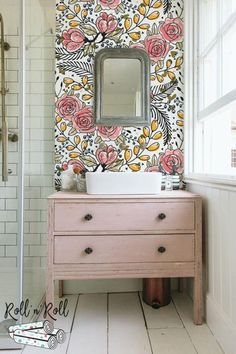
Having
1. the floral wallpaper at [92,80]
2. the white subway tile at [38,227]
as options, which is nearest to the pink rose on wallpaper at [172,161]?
the floral wallpaper at [92,80]

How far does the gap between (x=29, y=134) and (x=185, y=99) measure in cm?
118

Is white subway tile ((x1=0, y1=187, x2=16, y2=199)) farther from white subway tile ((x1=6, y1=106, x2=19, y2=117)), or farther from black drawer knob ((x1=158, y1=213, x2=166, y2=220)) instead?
black drawer knob ((x1=158, y1=213, x2=166, y2=220))

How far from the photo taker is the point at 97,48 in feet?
6.65

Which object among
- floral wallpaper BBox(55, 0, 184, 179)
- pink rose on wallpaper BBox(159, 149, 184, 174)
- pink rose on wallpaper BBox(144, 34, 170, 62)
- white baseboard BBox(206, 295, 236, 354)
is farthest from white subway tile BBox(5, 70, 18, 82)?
white baseboard BBox(206, 295, 236, 354)

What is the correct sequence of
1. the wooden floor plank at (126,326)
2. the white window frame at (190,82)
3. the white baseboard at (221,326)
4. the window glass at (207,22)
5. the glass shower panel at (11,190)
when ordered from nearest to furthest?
1. the white baseboard at (221,326)
2. the wooden floor plank at (126,326)
3. the glass shower panel at (11,190)
4. the window glass at (207,22)
5. the white window frame at (190,82)

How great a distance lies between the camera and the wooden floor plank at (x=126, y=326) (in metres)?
1.39

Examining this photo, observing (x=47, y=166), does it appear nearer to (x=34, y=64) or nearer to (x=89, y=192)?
(x=89, y=192)

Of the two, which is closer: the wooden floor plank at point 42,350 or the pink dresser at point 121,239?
the wooden floor plank at point 42,350

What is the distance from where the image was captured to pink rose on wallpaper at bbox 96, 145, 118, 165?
6.67ft

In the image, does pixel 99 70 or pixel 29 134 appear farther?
pixel 99 70

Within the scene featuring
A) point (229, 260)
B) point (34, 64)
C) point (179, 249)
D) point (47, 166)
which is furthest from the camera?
point (47, 166)

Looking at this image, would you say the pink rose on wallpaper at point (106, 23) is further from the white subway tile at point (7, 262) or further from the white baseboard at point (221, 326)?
the white baseboard at point (221, 326)

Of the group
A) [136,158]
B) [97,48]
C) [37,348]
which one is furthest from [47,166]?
[37,348]

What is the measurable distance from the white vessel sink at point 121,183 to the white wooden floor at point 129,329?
800mm
